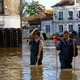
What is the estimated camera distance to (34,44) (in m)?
9.80

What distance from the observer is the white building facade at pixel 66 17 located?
5344cm

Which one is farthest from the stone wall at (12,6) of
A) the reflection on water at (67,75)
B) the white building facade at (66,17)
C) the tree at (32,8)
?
the tree at (32,8)

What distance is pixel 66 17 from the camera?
177 feet

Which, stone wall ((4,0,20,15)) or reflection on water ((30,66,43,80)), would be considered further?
stone wall ((4,0,20,15))

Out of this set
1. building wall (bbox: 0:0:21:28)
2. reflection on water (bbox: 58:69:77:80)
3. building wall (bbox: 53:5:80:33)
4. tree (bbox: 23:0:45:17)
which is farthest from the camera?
tree (bbox: 23:0:45:17)

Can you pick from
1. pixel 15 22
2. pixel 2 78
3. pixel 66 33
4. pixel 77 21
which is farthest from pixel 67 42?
pixel 77 21

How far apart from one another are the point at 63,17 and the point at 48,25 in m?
3.60

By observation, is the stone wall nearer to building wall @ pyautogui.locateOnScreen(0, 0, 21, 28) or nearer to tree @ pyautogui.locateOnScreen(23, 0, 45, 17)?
building wall @ pyautogui.locateOnScreen(0, 0, 21, 28)

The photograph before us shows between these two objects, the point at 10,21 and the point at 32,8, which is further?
the point at 32,8

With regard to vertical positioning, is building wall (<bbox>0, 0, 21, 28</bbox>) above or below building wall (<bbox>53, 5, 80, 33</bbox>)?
above

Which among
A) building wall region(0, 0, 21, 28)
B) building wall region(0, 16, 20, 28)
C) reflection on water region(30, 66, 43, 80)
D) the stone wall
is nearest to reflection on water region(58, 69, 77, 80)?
reflection on water region(30, 66, 43, 80)

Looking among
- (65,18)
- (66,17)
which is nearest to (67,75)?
(65,18)

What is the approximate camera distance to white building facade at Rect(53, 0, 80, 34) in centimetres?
5344

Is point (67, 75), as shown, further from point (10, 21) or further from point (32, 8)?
point (32, 8)
